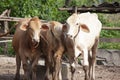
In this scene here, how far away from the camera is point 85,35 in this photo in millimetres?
9367

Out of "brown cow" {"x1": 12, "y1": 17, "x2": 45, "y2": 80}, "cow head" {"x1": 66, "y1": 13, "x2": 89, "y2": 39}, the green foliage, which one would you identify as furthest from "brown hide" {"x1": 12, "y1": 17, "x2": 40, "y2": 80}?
the green foliage

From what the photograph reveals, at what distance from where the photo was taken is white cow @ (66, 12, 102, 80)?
8.71 meters

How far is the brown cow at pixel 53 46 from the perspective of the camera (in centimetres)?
921

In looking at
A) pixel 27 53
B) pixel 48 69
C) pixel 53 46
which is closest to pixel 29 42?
pixel 27 53

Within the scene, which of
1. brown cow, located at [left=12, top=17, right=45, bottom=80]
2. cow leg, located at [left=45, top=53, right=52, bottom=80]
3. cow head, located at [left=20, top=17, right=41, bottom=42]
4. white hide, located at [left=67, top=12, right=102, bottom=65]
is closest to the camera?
white hide, located at [left=67, top=12, right=102, bottom=65]

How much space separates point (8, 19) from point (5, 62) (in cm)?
171

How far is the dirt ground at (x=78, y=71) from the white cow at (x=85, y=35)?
93 centimetres

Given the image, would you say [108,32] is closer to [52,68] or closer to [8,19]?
[8,19]

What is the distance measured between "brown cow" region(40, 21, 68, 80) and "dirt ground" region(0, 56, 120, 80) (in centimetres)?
93

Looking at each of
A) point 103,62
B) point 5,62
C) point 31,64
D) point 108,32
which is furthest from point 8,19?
point 108,32

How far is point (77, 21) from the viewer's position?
8.83 meters

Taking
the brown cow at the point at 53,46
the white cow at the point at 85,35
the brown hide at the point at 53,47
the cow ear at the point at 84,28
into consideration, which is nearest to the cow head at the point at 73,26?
the white cow at the point at 85,35

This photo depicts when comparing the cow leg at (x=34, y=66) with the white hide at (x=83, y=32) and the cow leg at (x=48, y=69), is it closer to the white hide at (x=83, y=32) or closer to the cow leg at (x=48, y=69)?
the cow leg at (x=48, y=69)

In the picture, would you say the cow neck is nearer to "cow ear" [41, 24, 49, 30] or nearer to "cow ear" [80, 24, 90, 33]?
"cow ear" [41, 24, 49, 30]
